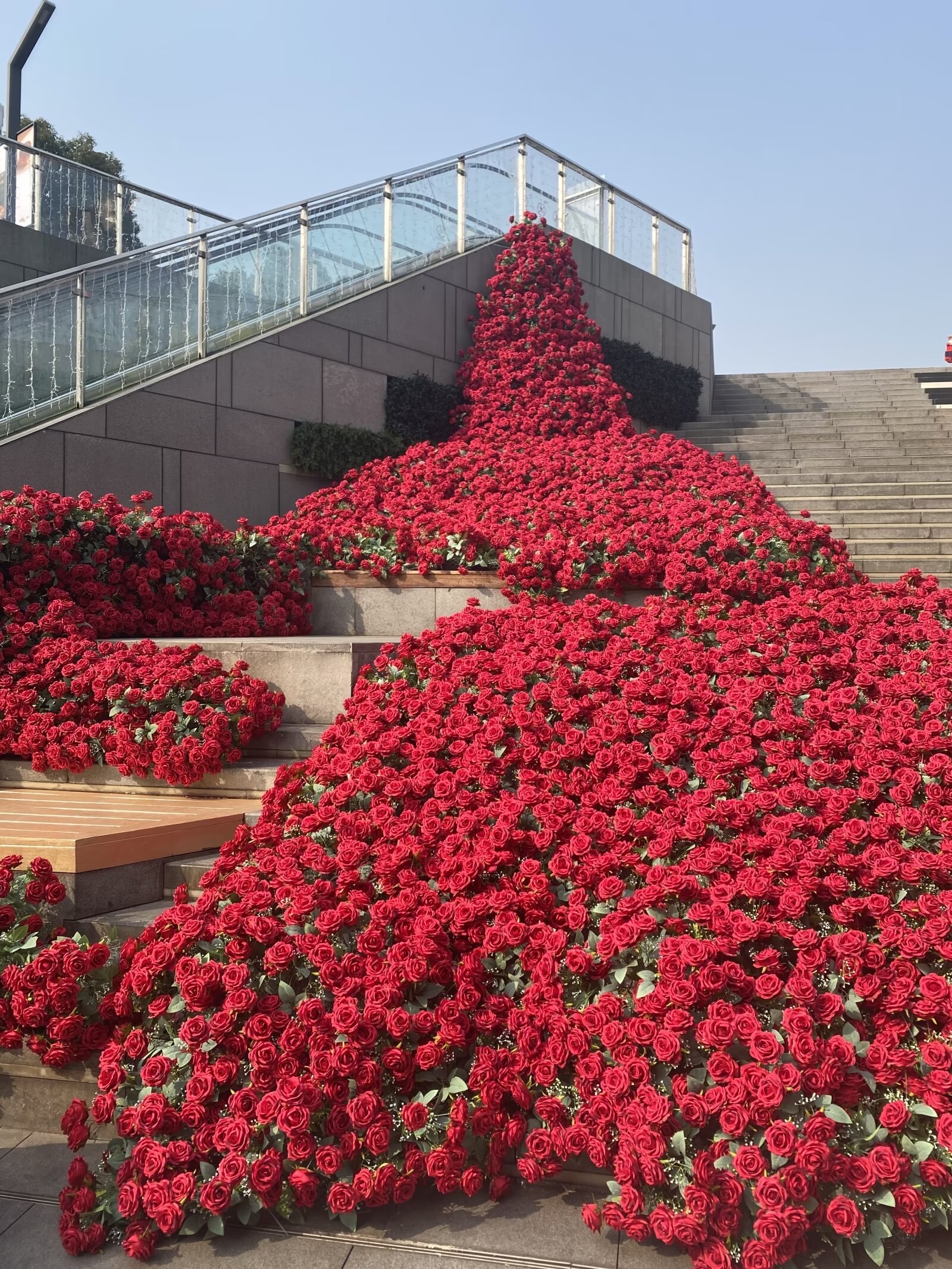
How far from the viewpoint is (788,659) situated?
397 cm

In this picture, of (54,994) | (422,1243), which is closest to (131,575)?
(54,994)

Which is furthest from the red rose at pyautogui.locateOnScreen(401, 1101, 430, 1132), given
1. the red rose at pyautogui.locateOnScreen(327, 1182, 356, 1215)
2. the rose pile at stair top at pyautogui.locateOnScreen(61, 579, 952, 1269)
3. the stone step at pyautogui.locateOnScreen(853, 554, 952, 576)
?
the stone step at pyautogui.locateOnScreen(853, 554, 952, 576)

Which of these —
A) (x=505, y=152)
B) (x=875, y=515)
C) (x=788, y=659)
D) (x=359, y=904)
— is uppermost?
(x=505, y=152)

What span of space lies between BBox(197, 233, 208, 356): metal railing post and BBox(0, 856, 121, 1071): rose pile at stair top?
6895mm

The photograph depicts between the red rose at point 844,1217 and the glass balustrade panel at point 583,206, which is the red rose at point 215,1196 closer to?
the red rose at point 844,1217

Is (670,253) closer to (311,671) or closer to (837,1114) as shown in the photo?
(311,671)

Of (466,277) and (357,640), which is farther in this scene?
(466,277)

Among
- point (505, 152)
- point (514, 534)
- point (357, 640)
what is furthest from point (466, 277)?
point (357, 640)

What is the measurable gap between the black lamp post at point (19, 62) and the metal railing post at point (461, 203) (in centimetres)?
595

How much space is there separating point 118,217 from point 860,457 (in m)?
10.7

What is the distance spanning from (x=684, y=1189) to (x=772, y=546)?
15.1ft

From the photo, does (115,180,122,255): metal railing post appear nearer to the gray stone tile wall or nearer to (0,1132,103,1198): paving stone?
the gray stone tile wall

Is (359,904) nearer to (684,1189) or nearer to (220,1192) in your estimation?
(220,1192)

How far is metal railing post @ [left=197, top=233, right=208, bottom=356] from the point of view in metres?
8.92
